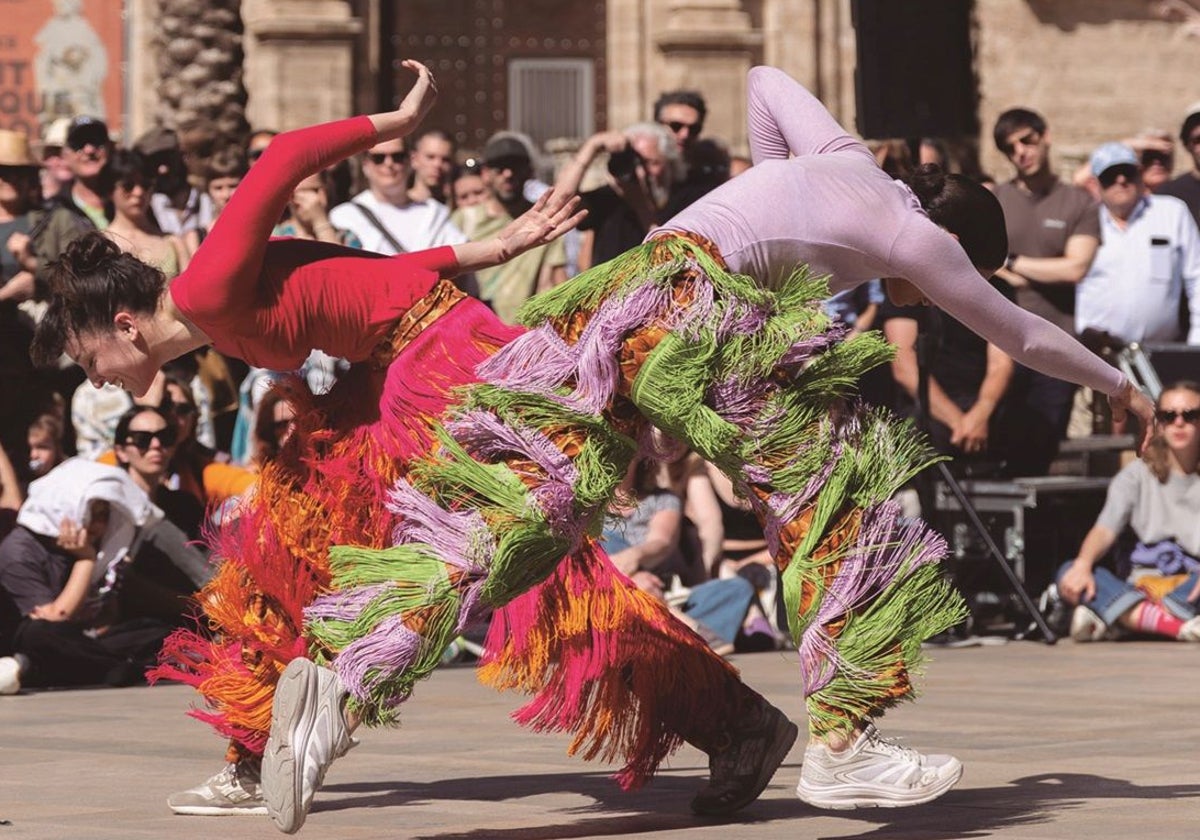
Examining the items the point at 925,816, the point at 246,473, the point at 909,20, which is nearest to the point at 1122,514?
the point at 909,20

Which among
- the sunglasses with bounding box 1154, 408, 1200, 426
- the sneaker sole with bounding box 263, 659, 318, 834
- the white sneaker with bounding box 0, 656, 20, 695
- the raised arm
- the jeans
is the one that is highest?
the raised arm

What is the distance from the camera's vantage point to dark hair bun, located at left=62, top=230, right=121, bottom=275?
577 cm

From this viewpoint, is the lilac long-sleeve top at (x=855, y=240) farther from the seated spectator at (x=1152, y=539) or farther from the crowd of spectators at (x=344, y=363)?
the seated spectator at (x=1152, y=539)

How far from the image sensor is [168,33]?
2136cm

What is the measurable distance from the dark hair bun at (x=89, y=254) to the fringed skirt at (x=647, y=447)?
886 mm

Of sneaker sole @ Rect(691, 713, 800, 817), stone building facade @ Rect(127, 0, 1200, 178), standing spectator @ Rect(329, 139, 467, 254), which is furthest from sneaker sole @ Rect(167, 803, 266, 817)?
stone building facade @ Rect(127, 0, 1200, 178)

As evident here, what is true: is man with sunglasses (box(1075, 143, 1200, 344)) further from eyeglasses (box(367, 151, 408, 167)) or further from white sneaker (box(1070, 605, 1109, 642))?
eyeglasses (box(367, 151, 408, 167))

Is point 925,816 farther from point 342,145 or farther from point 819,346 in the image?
point 342,145

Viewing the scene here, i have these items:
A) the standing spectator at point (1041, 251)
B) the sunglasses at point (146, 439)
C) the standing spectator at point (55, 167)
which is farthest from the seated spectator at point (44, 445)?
the standing spectator at point (1041, 251)

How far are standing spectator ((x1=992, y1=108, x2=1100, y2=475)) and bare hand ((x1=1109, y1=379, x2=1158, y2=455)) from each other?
596 centimetres

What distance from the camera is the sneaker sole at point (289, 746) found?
195 inches

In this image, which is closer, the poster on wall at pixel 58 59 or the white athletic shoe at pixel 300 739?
the white athletic shoe at pixel 300 739

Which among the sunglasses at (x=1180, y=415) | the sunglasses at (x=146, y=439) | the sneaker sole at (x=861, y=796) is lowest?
the sneaker sole at (x=861, y=796)

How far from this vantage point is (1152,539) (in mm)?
11039
